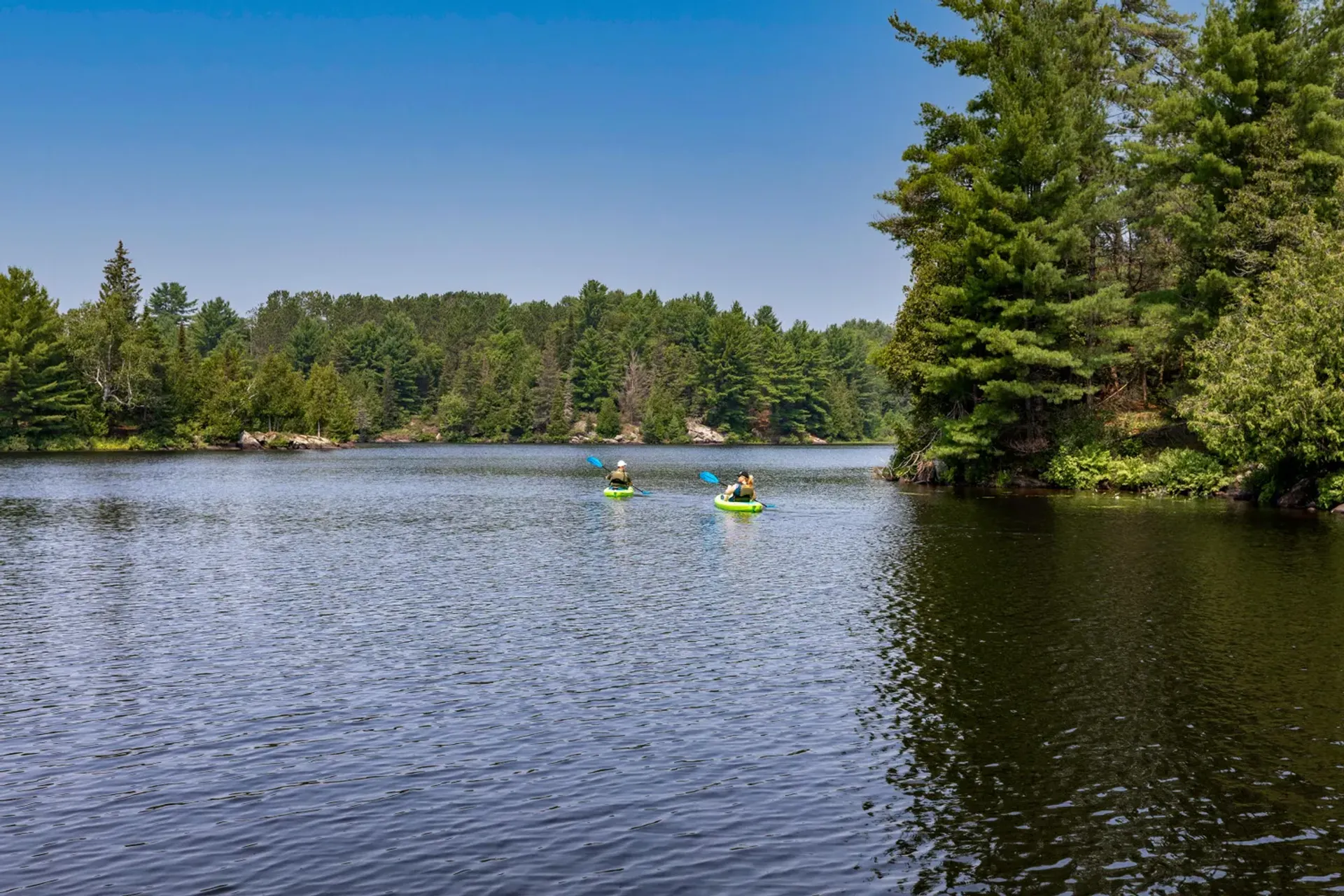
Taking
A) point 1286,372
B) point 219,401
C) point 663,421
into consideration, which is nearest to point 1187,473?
point 1286,372

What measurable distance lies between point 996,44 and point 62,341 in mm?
110930

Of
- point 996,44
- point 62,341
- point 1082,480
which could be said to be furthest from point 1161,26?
point 62,341

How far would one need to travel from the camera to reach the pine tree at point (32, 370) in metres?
121

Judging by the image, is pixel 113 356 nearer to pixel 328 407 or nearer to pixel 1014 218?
pixel 328 407

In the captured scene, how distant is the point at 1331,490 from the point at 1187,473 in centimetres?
928

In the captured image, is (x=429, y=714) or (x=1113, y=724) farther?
(x=429, y=714)

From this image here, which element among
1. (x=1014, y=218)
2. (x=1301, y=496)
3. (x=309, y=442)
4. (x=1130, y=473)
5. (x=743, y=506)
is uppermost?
(x=1014, y=218)

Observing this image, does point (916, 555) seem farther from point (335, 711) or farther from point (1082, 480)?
point (1082, 480)

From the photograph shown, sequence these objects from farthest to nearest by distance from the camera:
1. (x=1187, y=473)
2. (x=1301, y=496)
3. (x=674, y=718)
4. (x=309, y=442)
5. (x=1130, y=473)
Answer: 1. (x=309, y=442)
2. (x=1130, y=473)
3. (x=1187, y=473)
4. (x=1301, y=496)
5. (x=674, y=718)

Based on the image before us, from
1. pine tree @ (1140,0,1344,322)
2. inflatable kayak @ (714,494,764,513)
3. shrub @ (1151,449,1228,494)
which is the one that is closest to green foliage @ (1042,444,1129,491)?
shrub @ (1151,449,1228,494)

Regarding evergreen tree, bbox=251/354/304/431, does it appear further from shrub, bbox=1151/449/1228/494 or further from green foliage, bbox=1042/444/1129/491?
shrub, bbox=1151/449/1228/494

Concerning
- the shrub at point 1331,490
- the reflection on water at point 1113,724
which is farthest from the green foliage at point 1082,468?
the reflection on water at point 1113,724

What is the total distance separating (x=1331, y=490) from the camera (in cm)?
4878

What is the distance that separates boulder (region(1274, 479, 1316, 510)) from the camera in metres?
51.4
